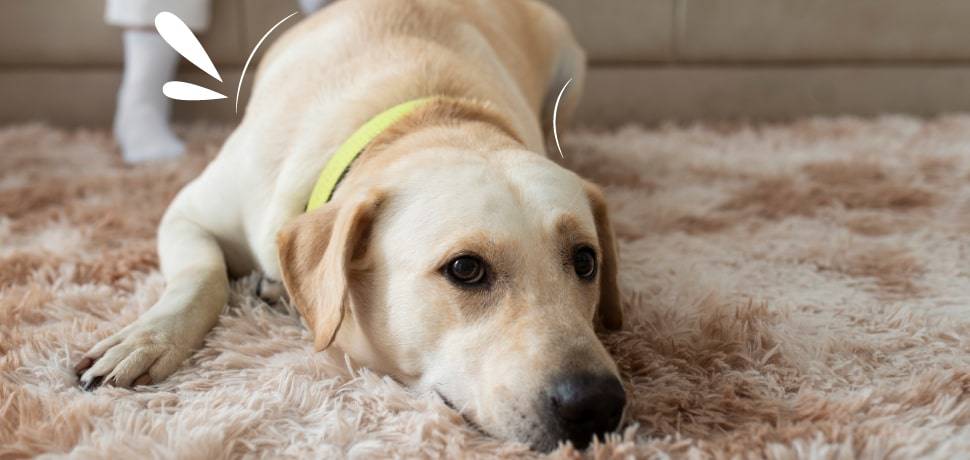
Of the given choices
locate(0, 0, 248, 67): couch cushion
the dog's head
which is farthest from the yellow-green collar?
locate(0, 0, 248, 67): couch cushion

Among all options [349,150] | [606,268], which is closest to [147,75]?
[349,150]

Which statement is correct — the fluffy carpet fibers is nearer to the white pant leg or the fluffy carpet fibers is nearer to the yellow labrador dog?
the yellow labrador dog

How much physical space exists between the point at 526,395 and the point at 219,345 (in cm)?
61

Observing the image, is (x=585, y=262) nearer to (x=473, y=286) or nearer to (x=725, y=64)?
(x=473, y=286)

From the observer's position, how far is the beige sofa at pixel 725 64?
3.24m

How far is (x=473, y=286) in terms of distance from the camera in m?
1.26

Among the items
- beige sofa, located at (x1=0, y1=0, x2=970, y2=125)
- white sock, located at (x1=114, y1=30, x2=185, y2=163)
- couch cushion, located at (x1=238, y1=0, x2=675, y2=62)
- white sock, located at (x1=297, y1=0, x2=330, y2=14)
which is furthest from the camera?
couch cushion, located at (x1=238, y1=0, x2=675, y2=62)

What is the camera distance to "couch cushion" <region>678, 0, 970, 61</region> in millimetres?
3438

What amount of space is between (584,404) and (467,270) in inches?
10.7

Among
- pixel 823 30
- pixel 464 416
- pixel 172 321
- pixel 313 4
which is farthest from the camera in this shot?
pixel 823 30

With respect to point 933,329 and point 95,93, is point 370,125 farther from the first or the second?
point 95,93

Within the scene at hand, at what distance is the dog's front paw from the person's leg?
1445 mm

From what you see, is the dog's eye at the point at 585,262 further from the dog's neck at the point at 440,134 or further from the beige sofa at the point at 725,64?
the beige sofa at the point at 725,64

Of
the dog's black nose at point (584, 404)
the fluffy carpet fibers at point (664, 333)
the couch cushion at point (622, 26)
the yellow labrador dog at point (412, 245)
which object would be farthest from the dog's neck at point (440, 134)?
the couch cushion at point (622, 26)
